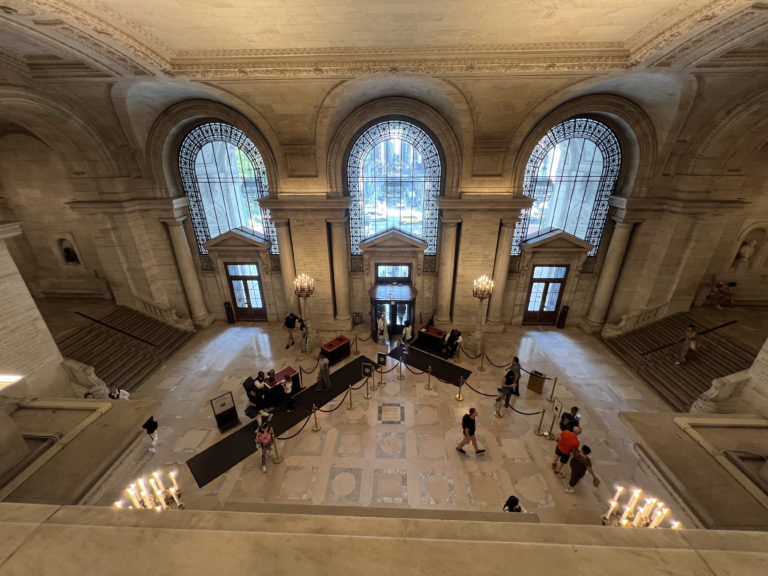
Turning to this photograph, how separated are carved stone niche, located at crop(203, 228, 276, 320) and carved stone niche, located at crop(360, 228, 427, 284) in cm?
360

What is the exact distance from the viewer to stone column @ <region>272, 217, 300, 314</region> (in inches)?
401

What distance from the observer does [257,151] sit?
10172 millimetres

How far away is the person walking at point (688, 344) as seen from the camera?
8.54 meters

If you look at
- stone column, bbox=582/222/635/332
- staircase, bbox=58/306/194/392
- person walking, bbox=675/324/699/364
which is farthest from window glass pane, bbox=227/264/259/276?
person walking, bbox=675/324/699/364

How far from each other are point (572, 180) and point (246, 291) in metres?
12.1

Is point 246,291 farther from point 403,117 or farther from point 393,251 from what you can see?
point 403,117

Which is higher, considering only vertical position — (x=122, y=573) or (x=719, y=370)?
(x=122, y=573)

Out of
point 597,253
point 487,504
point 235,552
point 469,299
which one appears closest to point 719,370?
point 597,253

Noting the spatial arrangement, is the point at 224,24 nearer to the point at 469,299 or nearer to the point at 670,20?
the point at 670,20

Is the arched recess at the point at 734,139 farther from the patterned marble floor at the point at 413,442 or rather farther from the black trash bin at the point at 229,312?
the black trash bin at the point at 229,312

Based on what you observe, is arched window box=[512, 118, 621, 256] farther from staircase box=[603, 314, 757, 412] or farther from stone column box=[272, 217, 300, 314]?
stone column box=[272, 217, 300, 314]

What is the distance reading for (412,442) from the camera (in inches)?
277

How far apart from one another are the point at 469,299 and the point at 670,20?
7.67 metres

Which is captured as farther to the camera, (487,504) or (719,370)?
(719,370)
